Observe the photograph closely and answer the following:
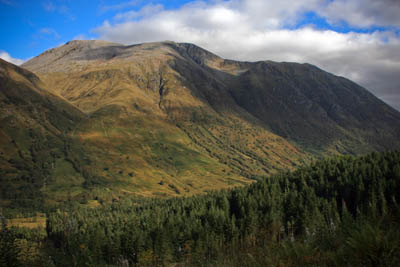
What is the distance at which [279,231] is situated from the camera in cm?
2342

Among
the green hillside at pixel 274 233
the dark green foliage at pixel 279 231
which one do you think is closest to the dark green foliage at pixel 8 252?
the green hillside at pixel 274 233

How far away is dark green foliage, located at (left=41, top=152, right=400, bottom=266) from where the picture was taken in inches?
361

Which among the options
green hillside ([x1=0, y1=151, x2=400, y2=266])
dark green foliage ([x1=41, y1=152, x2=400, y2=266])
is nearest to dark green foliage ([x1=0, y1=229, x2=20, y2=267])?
green hillside ([x1=0, y1=151, x2=400, y2=266])

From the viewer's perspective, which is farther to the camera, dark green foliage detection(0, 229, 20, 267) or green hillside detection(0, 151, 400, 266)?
dark green foliage detection(0, 229, 20, 267)

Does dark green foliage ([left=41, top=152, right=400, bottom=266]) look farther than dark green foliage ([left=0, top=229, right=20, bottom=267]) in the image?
No

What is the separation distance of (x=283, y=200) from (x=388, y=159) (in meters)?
60.7

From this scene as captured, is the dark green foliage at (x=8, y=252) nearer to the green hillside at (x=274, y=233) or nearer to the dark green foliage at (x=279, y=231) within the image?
the green hillside at (x=274, y=233)

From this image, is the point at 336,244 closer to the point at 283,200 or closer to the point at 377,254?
the point at 377,254

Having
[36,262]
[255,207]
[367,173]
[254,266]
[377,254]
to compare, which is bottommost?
[255,207]

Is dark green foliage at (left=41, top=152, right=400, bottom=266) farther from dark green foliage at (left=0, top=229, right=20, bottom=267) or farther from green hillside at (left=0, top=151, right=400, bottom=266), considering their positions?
dark green foliage at (left=0, top=229, right=20, bottom=267)

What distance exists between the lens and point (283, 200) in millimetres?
110875

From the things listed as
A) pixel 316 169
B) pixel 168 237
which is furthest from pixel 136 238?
pixel 316 169

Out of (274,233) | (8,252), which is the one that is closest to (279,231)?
(274,233)

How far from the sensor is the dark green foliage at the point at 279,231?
9180 millimetres
